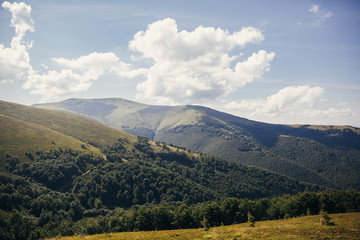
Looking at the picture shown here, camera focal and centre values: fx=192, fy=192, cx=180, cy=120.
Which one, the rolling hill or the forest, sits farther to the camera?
the rolling hill

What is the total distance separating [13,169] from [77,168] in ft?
158

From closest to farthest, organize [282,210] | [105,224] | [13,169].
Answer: [105,224] → [282,210] → [13,169]

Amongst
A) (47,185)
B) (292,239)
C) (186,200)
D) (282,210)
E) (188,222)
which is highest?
(292,239)

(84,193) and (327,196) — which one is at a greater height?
(327,196)

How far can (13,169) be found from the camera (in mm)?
159000

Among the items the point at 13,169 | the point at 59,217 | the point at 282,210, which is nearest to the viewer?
the point at 282,210

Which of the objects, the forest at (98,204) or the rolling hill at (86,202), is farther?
the rolling hill at (86,202)

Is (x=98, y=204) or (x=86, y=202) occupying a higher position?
(x=86, y=202)

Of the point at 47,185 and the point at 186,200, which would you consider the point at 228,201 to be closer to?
the point at 186,200

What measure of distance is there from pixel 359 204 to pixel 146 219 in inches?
3419

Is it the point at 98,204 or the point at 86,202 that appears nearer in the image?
the point at 98,204

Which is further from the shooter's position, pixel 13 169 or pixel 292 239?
pixel 13 169

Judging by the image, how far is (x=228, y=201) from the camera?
283 feet

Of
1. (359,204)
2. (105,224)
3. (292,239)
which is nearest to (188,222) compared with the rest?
(105,224)
